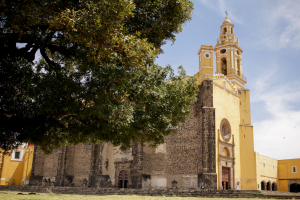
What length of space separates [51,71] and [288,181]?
1283 inches

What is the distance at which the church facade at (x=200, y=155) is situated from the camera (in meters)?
19.4

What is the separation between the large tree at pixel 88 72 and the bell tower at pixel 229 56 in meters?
20.1

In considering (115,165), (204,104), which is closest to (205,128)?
(204,104)

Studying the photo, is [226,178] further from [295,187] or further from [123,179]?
[295,187]

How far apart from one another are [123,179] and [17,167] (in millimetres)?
19117

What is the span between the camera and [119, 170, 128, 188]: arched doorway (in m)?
23.1

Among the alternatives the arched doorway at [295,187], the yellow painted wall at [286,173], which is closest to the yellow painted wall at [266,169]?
the yellow painted wall at [286,173]

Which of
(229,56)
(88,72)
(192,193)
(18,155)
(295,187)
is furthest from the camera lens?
(18,155)

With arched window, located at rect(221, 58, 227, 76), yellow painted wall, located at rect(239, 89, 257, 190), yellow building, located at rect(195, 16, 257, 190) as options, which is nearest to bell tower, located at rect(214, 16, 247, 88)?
arched window, located at rect(221, 58, 227, 76)

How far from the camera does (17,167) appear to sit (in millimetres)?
35000

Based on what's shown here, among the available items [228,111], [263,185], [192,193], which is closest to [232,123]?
[228,111]

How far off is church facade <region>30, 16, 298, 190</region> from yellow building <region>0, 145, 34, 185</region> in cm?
971

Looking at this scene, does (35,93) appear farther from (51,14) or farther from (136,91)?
(136,91)

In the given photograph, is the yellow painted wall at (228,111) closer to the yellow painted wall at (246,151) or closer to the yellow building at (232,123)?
the yellow building at (232,123)
